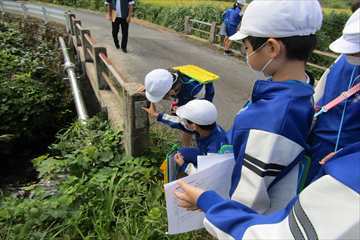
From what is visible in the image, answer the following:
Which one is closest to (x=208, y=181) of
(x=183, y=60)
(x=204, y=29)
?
(x=183, y=60)

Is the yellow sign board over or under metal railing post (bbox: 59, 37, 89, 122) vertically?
over

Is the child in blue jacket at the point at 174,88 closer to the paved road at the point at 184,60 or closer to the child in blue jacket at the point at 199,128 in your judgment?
the child in blue jacket at the point at 199,128

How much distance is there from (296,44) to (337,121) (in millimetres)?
344

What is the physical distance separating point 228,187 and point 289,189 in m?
0.36

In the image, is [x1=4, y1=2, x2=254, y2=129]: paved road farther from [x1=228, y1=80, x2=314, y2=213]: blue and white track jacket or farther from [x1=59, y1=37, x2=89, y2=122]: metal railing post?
[x1=228, y1=80, x2=314, y2=213]: blue and white track jacket

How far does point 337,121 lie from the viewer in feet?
4.41

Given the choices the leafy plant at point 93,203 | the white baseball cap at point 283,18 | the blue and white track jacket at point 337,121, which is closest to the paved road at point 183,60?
the leafy plant at point 93,203

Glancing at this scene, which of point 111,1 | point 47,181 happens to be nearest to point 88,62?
point 111,1

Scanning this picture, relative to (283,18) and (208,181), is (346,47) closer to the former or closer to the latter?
(283,18)

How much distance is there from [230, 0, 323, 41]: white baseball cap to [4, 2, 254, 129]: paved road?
3.72m

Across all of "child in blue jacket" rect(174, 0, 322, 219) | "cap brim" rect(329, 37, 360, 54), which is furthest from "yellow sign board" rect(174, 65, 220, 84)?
"cap brim" rect(329, 37, 360, 54)

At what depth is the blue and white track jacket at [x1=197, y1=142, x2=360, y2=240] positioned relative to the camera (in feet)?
2.73

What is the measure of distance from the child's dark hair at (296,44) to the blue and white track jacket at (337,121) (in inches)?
9.5

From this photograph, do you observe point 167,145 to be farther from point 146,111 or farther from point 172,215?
point 172,215
